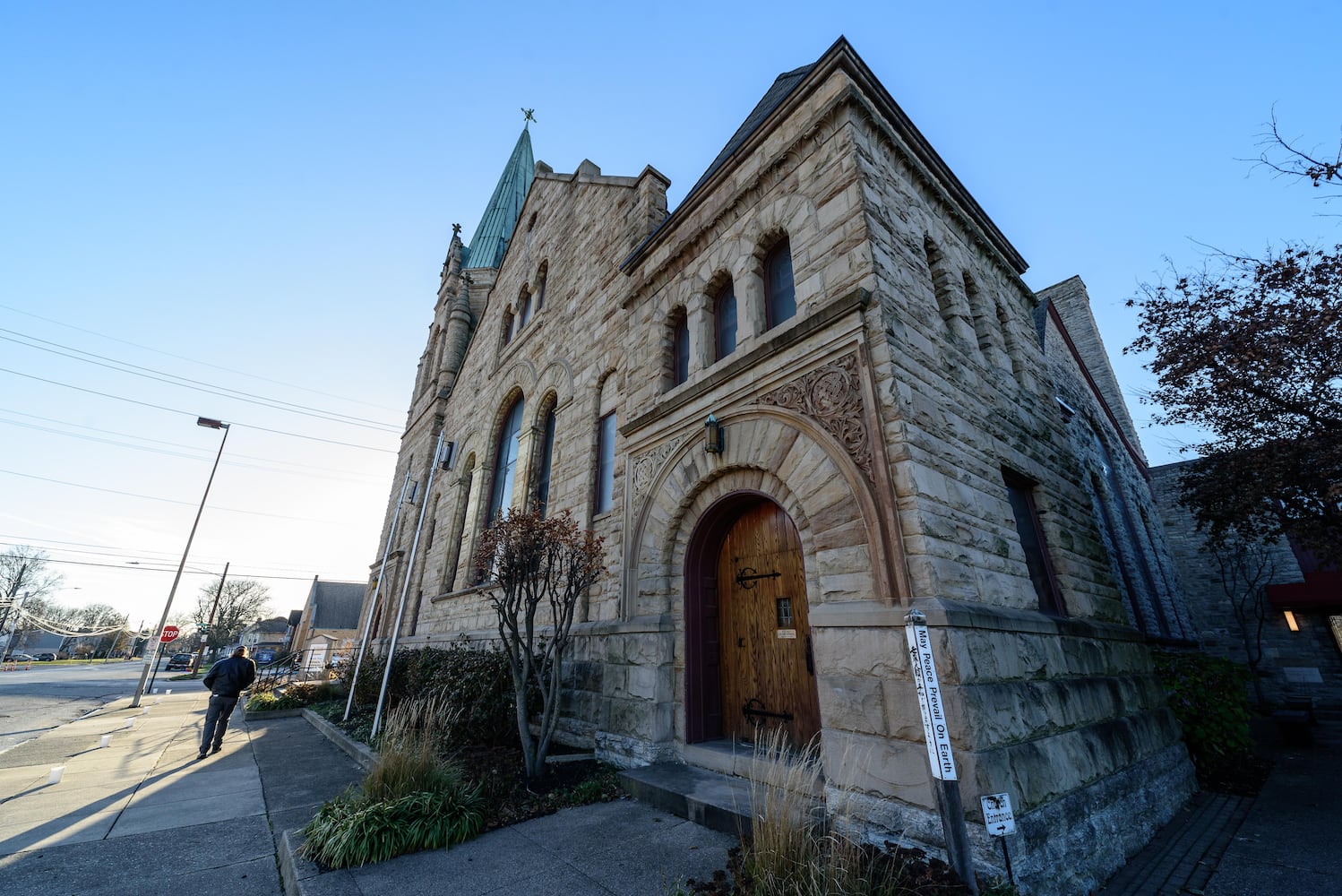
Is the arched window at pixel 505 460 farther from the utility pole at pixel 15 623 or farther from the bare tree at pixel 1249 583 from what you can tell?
the utility pole at pixel 15 623

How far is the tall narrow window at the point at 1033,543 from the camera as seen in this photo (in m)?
5.93

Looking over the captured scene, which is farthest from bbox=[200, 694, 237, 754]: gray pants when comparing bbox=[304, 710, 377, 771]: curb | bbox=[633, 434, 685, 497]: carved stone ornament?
bbox=[633, 434, 685, 497]: carved stone ornament

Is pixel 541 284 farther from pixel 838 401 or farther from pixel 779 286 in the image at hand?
pixel 838 401

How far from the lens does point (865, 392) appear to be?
4395 mm

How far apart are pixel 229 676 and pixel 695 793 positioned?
8140 millimetres

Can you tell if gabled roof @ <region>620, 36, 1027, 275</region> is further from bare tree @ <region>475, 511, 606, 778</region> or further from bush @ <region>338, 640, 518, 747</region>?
bush @ <region>338, 640, 518, 747</region>

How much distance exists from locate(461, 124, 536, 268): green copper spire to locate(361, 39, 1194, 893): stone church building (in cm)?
1555

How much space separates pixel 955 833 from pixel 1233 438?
10.7 metres

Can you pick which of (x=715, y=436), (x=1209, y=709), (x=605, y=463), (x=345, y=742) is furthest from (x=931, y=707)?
(x=345, y=742)

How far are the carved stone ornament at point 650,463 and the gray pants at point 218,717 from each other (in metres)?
7.06

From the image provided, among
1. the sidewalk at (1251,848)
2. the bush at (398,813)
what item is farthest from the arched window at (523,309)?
the sidewalk at (1251,848)

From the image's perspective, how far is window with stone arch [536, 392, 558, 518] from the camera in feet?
33.6

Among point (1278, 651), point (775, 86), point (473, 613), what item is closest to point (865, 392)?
point (775, 86)

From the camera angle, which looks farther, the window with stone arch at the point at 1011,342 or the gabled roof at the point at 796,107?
the window with stone arch at the point at 1011,342
